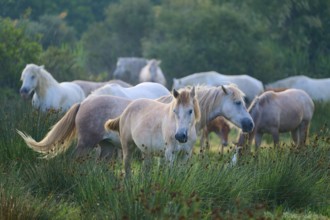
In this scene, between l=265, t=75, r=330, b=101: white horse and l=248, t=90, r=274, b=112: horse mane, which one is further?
l=265, t=75, r=330, b=101: white horse

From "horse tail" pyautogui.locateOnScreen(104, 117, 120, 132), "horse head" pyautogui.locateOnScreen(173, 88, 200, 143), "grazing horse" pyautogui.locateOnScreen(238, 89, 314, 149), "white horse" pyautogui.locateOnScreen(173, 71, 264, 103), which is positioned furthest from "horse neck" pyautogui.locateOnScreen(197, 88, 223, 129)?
"white horse" pyautogui.locateOnScreen(173, 71, 264, 103)

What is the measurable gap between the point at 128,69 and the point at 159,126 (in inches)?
862

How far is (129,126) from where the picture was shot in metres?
10.6

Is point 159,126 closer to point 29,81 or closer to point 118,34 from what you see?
point 29,81

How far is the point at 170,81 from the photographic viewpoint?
32375 mm

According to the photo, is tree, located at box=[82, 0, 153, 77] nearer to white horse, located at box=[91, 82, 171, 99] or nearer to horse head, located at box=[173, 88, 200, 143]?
white horse, located at box=[91, 82, 171, 99]

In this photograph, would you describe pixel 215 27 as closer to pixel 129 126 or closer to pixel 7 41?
pixel 7 41

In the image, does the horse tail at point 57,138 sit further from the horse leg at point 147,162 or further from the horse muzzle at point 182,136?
the horse muzzle at point 182,136

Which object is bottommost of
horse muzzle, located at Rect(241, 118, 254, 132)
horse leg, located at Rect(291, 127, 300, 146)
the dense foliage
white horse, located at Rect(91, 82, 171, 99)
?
the dense foliage

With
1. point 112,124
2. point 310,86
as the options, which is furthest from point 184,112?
point 310,86

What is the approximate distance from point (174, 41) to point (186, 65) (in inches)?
44.4

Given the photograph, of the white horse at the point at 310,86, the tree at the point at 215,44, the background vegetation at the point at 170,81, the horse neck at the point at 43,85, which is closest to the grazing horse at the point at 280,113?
the background vegetation at the point at 170,81

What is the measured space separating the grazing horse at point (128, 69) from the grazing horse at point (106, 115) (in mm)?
19889

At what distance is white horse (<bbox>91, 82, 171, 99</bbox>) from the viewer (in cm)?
1399
